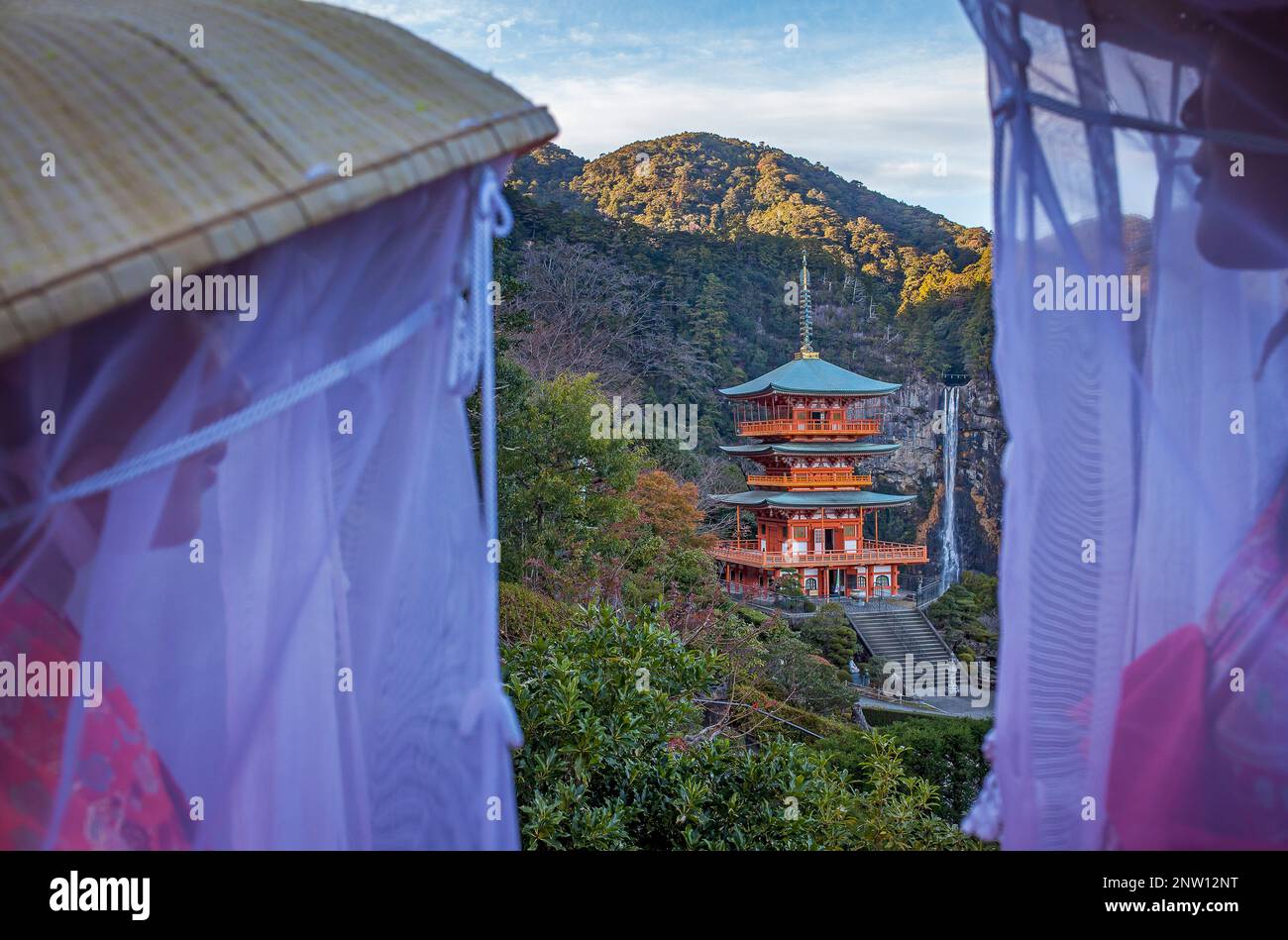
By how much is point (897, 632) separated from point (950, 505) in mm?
5209

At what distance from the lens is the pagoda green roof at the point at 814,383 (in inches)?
482

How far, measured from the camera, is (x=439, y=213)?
4.03 feet

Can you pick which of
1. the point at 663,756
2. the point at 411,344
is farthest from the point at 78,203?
the point at 663,756

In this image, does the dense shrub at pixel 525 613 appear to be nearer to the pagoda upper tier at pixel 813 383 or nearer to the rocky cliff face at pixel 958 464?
the pagoda upper tier at pixel 813 383

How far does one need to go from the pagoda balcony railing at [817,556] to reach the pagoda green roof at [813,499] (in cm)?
66

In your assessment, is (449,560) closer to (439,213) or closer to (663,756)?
(439,213)

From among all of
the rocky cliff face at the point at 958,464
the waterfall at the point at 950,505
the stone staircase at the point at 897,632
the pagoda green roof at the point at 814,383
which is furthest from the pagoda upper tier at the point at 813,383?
the rocky cliff face at the point at 958,464

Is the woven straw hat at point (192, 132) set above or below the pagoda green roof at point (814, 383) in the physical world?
below

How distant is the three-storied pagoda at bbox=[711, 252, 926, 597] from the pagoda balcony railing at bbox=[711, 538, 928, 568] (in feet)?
0.04

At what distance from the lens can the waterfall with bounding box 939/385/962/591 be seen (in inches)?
562

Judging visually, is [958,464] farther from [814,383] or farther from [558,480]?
[558,480]

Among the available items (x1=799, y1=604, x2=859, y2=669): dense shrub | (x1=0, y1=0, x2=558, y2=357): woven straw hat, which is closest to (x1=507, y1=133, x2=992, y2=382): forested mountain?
(x1=799, y1=604, x2=859, y2=669): dense shrub

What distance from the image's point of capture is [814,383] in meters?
12.4

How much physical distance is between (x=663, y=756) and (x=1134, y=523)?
1.40 metres
